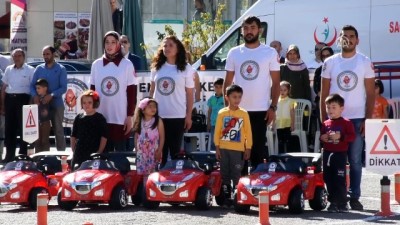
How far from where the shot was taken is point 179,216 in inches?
516

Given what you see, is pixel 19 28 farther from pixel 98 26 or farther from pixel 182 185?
pixel 182 185

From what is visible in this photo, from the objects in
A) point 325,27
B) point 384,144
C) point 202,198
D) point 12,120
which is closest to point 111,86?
point 202,198

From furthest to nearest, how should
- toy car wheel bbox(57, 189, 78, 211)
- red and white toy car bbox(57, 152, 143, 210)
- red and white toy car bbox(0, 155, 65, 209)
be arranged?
red and white toy car bbox(0, 155, 65, 209), toy car wheel bbox(57, 189, 78, 211), red and white toy car bbox(57, 152, 143, 210)

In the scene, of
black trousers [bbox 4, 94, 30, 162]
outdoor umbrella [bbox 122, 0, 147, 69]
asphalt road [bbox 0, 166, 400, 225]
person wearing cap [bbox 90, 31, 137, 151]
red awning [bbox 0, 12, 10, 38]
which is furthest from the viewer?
red awning [bbox 0, 12, 10, 38]

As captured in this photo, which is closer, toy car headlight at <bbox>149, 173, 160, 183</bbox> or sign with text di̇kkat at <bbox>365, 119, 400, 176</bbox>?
sign with text di̇kkat at <bbox>365, 119, 400, 176</bbox>

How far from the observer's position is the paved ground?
12.6 meters

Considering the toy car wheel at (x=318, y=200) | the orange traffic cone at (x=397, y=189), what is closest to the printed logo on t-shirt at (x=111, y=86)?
the toy car wheel at (x=318, y=200)

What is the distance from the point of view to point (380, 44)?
66.1 feet

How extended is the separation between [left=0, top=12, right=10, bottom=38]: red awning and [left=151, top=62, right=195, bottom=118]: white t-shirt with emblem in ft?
82.8

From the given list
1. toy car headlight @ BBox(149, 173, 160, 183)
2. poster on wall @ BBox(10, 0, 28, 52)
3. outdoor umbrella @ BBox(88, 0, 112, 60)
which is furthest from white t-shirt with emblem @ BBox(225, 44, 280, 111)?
poster on wall @ BBox(10, 0, 28, 52)

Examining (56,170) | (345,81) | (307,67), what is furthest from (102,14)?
(345,81)

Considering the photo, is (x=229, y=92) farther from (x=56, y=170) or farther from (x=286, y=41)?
(x=286, y=41)

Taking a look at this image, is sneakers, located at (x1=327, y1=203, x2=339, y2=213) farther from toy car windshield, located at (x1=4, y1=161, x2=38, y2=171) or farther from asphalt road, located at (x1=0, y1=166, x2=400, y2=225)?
toy car windshield, located at (x1=4, y1=161, x2=38, y2=171)

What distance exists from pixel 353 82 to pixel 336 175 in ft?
3.48
